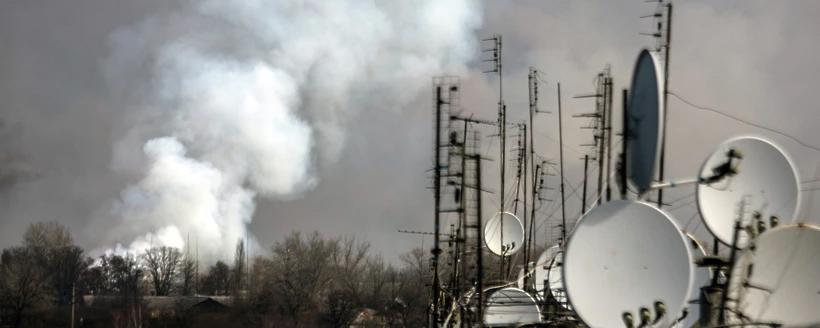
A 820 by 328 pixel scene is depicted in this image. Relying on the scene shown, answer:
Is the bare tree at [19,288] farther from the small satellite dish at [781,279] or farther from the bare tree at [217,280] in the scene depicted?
the small satellite dish at [781,279]

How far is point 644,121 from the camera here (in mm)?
14969

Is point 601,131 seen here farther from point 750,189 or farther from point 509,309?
point 750,189

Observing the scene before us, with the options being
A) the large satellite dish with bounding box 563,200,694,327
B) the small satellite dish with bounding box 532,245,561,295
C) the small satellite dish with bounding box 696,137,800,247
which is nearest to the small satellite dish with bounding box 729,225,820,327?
the large satellite dish with bounding box 563,200,694,327

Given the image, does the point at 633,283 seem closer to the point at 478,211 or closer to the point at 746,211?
the point at 746,211

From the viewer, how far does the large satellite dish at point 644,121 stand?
14.3m

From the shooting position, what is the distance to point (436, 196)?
28.8m

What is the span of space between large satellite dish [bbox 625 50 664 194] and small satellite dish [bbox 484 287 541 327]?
30.7 feet

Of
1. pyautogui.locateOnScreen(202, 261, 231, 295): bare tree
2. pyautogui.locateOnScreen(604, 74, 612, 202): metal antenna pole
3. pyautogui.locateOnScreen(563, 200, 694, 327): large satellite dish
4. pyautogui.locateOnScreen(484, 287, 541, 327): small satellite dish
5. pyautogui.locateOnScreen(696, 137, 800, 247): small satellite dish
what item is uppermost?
pyautogui.locateOnScreen(604, 74, 612, 202): metal antenna pole

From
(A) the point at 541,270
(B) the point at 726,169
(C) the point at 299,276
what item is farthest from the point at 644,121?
(C) the point at 299,276

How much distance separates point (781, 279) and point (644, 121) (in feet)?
9.18

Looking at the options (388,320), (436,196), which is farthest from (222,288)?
(436,196)

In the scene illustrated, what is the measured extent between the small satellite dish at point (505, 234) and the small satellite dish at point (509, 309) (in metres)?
7.34

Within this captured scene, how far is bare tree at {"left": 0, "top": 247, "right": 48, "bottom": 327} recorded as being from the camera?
266 ft

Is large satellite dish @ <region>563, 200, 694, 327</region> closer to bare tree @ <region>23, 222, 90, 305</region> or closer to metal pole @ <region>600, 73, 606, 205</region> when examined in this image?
metal pole @ <region>600, 73, 606, 205</region>
